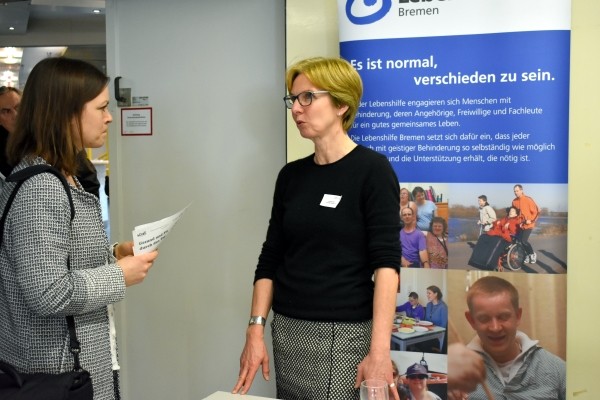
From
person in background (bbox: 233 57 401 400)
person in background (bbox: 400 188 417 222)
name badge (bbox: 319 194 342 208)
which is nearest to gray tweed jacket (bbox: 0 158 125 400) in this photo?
person in background (bbox: 233 57 401 400)

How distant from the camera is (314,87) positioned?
81.7 inches

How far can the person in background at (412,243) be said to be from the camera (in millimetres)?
2793

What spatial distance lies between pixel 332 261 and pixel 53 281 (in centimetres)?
81

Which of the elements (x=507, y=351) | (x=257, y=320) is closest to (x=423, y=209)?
(x=507, y=351)

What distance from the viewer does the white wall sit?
3.49 meters

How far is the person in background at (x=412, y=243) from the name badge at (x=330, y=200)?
32.5 inches

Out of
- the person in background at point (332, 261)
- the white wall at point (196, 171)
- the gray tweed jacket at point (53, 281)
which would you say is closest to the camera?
the gray tweed jacket at point (53, 281)

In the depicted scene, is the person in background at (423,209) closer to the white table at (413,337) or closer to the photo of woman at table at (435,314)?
the photo of woman at table at (435,314)

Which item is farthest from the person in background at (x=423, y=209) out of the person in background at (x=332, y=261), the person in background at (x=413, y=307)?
the person in background at (x=332, y=261)

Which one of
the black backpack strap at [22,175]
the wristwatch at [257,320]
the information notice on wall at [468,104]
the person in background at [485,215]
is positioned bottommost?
the wristwatch at [257,320]

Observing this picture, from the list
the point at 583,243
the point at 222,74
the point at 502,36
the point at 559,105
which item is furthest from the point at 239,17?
the point at 583,243

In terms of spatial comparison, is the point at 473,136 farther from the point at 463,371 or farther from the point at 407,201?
the point at 463,371

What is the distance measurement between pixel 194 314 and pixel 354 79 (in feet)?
6.51

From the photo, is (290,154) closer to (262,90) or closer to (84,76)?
(262,90)
